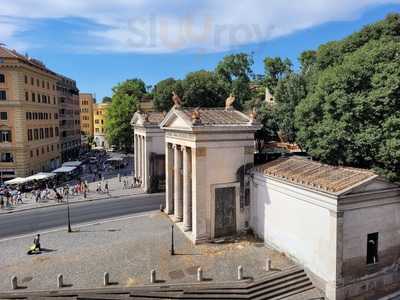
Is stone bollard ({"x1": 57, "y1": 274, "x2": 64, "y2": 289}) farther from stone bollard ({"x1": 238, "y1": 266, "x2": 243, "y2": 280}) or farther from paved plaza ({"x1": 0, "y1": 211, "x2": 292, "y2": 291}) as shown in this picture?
stone bollard ({"x1": 238, "y1": 266, "x2": 243, "y2": 280})

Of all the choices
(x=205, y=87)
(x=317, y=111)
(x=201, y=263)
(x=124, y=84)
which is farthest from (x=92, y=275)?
(x=124, y=84)

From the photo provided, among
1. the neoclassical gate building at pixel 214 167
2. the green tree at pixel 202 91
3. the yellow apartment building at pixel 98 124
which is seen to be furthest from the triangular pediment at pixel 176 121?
the yellow apartment building at pixel 98 124

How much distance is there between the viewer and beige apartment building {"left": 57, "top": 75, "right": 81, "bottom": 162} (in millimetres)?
68125

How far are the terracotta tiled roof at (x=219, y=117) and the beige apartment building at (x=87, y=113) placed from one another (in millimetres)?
94305

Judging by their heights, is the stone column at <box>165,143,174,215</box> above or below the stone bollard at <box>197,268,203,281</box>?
above

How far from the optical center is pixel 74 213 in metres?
30.9

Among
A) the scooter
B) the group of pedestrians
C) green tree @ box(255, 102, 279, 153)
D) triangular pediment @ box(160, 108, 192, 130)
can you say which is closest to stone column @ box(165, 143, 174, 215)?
triangular pediment @ box(160, 108, 192, 130)

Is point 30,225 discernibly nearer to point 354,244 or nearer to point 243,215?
point 243,215

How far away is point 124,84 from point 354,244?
64.9 metres

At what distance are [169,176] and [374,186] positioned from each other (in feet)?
55.7

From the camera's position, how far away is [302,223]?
18828 millimetres

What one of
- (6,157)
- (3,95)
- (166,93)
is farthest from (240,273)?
(166,93)

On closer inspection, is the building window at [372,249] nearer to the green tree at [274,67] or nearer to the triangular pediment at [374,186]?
the triangular pediment at [374,186]

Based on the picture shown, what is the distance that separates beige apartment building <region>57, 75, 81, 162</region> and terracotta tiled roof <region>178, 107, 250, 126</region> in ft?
161
